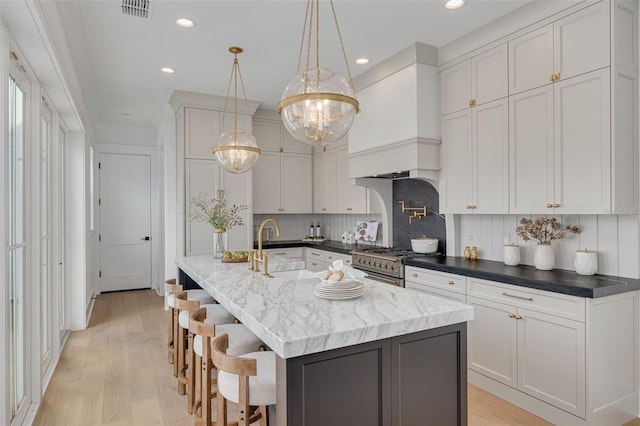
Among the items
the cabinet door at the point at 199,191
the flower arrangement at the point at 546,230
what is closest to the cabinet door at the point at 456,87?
the flower arrangement at the point at 546,230

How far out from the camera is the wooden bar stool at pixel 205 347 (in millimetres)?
2049

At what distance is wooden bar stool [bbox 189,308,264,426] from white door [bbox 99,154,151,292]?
5231 mm

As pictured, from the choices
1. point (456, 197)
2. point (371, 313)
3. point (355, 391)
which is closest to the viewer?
point (355, 391)

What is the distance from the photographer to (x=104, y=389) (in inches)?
125

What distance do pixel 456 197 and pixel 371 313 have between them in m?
2.18

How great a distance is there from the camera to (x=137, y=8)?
9.59 ft

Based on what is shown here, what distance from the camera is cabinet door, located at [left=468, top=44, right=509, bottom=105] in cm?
318

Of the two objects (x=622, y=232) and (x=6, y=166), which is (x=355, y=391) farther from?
(x=622, y=232)

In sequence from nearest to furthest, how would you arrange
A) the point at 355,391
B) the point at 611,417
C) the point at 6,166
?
the point at 355,391 < the point at 6,166 < the point at 611,417

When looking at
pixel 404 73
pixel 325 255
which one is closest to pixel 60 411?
pixel 325 255

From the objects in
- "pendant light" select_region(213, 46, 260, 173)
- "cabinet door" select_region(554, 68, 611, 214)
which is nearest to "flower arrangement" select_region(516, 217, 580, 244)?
"cabinet door" select_region(554, 68, 611, 214)

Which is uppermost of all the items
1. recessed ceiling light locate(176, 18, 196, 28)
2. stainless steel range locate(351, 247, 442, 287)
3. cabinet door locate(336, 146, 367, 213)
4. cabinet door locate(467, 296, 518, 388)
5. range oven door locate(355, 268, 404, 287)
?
recessed ceiling light locate(176, 18, 196, 28)

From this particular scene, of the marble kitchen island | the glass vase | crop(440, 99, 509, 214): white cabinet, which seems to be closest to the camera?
the marble kitchen island

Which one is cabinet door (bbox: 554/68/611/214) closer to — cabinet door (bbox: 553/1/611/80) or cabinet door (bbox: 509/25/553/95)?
cabinet door (bbox: 553/1/611/80)
